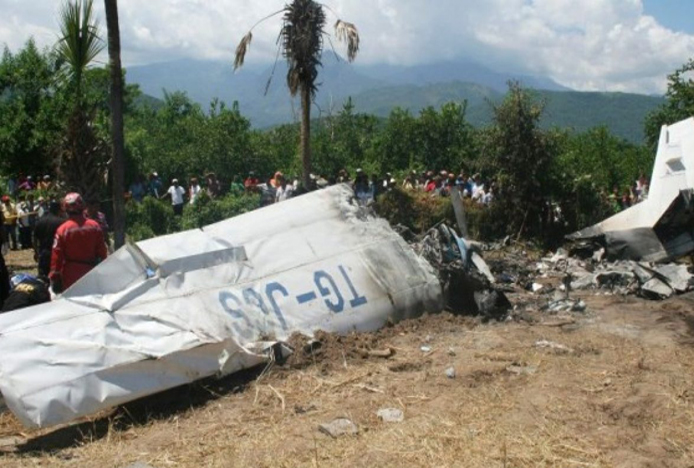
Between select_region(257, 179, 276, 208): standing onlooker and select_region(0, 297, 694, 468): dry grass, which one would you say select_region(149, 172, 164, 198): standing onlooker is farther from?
select_region(0, 297, 694, 468): dry grass

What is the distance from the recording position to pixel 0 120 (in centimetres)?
2481

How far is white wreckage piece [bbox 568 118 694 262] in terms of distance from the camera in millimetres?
12625

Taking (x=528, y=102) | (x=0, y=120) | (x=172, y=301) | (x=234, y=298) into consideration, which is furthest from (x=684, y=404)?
(x=0, y=120)

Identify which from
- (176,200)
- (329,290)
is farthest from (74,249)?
(176,200)

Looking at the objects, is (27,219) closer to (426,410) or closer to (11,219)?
(11,219)

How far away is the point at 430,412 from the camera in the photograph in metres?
6.00

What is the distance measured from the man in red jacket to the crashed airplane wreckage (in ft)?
1.79

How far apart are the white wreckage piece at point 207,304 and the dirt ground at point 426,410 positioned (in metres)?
0.28

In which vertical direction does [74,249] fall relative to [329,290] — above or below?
above

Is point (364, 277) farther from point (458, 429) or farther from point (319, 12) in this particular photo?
point (319, 12)

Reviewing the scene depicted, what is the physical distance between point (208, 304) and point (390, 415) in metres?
2.30

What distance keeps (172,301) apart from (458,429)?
3.12 metres

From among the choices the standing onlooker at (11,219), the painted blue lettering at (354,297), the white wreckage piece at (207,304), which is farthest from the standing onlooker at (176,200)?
the painted blue lettering at (354,297)

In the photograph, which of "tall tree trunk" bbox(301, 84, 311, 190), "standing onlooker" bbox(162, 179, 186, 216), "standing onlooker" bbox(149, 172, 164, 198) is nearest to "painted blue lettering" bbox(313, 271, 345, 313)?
"tall tree trunk" bbox(301, 84, 311, 190)
